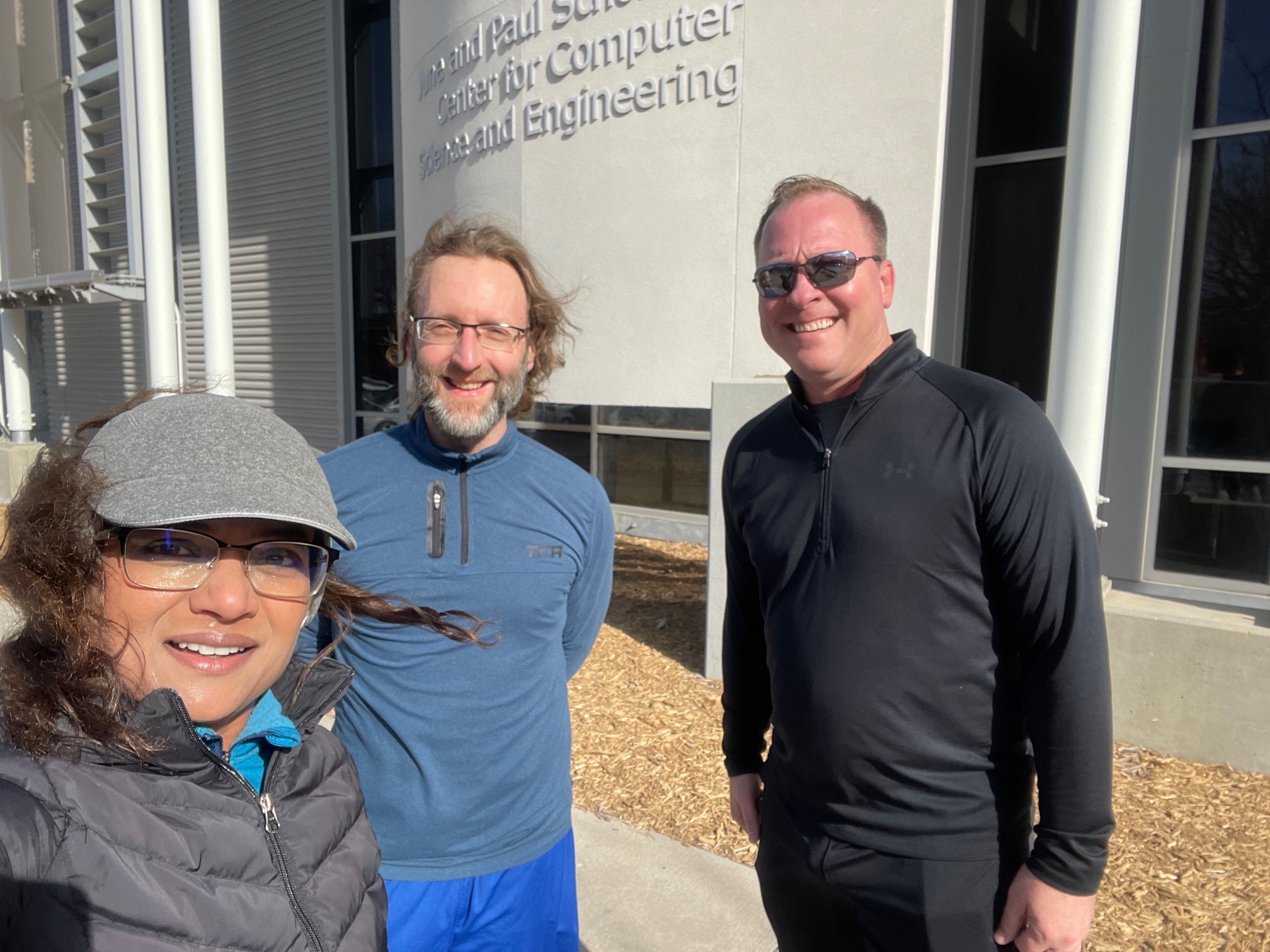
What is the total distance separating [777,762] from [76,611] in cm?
152

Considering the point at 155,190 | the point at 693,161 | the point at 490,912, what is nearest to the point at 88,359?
the point at 155,190

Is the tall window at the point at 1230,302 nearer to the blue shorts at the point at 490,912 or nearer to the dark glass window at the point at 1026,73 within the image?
the dark glass window at the point at 1026,73

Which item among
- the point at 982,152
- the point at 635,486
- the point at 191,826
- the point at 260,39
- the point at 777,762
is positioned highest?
the point at 260,39

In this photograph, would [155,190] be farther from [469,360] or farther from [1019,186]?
[469,360]

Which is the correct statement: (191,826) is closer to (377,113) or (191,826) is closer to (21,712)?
(21,712)

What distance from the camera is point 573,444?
10.6 metres

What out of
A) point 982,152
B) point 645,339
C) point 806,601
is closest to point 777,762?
point 806,601

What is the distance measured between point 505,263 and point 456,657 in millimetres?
998

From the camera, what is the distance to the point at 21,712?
1100 millimetres

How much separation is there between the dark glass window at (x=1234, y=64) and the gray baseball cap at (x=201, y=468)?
5.66m

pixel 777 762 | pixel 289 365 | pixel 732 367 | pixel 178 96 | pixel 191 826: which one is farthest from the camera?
pixel 178 96

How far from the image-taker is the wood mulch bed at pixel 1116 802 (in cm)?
296

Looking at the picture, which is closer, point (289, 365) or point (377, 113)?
point (377, 113)

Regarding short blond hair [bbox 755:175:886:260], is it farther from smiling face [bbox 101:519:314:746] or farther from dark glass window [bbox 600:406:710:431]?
dark glass window [bbox 600:406:710:431]
